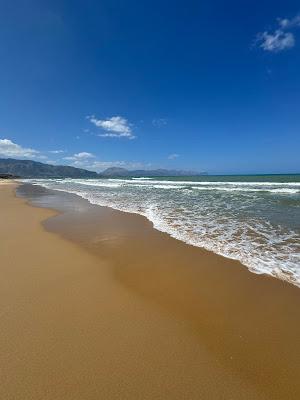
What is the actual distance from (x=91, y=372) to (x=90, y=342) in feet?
1.32

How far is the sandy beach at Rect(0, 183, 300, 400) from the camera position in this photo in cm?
218

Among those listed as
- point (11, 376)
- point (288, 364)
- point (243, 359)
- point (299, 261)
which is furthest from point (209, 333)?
point (299, 261)

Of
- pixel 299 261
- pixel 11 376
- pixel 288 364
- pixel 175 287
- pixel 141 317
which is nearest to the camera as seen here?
pixel 11 376

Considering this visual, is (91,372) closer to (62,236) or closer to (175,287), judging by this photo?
(175,287)

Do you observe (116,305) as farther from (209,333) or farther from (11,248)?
(11,248)

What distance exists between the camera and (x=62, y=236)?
7.26m

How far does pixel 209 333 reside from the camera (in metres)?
2.89

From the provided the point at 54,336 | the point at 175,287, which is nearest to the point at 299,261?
the point at 175,287

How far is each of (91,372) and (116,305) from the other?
1.19 meters

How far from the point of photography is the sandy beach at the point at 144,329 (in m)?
2.18

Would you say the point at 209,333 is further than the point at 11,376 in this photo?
Yes

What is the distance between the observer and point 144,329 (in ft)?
9.66

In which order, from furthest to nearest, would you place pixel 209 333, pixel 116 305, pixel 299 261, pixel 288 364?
1. pixel 299 261
2. pixel 116 305
3. pixel 209 333
4. pixel 288 364

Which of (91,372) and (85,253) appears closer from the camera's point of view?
(91,372)
